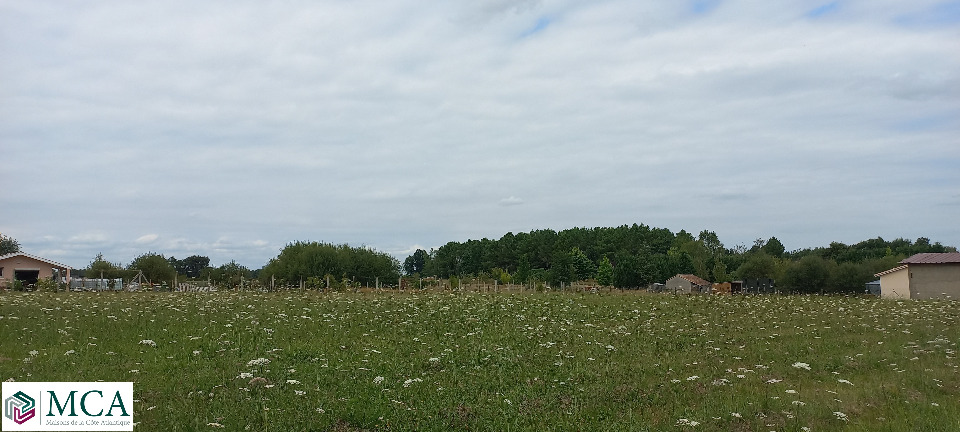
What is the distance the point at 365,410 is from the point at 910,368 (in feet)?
39.5

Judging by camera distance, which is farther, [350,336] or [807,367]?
[350,336]

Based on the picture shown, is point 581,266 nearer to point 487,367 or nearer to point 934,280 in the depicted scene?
point 934,280

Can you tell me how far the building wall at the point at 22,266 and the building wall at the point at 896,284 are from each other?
70063 millimetres

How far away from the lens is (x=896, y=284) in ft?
177

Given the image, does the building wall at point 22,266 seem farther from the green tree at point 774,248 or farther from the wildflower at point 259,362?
the green tree at point 774,248

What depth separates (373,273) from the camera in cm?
7512

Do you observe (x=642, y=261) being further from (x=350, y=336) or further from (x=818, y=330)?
(x=350, y=336)

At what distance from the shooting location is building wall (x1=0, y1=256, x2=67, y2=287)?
60.1 m

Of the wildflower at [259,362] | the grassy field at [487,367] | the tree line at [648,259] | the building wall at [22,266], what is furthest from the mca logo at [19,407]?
the tree line at [648,259]

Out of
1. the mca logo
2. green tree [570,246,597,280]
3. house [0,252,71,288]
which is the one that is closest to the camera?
the mca logo

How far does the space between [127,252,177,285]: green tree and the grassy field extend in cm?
4525

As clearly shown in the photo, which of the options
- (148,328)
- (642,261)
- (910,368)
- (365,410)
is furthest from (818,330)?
(642,261)

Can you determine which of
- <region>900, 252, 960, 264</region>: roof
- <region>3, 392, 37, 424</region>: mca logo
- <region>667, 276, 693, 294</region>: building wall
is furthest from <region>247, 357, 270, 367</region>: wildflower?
<region>667, 276, 693, 294</region>: building wall

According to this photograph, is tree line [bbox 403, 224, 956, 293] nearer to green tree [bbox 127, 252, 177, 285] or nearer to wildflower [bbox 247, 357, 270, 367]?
green tree [bbox 127, 252, 177, 285]
